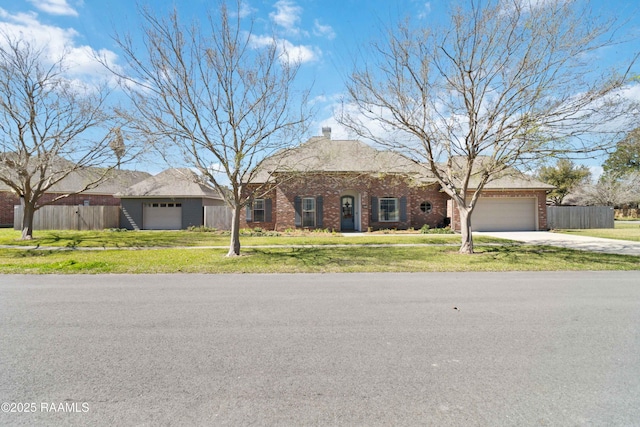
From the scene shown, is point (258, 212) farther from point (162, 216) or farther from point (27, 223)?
point (27, 223)

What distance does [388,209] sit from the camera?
77.4 feet

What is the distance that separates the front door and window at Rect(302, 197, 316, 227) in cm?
201

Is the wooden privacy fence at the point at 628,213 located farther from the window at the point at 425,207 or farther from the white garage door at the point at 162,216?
the white garage door at the point at 162,216

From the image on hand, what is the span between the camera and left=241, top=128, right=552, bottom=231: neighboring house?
75.2 ft

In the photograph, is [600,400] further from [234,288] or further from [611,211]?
[611,211]

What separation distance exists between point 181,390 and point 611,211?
32729 millimetres

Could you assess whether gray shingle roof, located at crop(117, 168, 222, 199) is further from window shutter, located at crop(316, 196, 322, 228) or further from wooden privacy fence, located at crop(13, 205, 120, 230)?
window shutter, located at crop(316, 196, 322, 228)

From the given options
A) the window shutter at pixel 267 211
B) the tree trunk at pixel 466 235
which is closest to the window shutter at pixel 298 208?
the window shutter at pixel 267 211

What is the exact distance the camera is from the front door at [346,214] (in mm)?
24078

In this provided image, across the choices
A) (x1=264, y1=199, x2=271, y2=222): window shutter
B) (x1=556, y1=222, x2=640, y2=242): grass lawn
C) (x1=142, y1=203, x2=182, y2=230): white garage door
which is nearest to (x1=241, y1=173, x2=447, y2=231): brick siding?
(x1=264, y1=199, x2=271, y2=222): window shutter

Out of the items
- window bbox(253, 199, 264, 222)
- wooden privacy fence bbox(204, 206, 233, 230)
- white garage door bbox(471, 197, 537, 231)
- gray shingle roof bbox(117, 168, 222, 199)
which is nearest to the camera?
window bbox(253, 199, 264, 222)

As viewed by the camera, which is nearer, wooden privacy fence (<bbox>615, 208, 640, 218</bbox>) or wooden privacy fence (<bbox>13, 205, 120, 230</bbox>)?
wooden privacy fence (<bbox>13, 205, 120, 230</bbox>)

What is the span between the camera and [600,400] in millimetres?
3049

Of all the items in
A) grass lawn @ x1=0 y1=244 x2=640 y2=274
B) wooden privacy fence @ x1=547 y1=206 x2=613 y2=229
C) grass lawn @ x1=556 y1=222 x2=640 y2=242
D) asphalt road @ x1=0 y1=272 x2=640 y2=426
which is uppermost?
wooden privacy fence @ x1=547 y1=206 x2=613 y2=229
